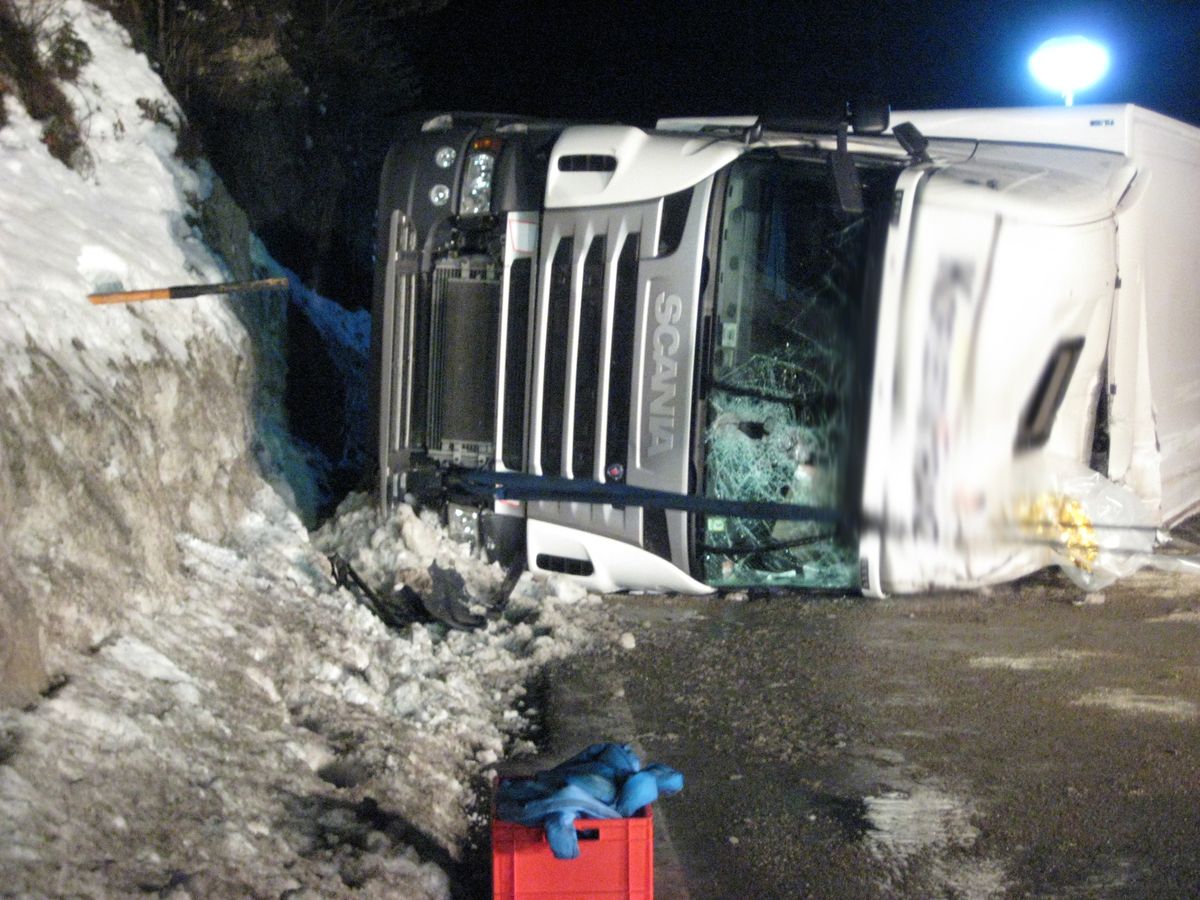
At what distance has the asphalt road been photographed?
15.8ft

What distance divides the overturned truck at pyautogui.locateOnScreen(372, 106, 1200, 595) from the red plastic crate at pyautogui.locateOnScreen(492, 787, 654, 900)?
1.84 m

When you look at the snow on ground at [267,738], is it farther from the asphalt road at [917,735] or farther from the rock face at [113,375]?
the asphalt road at [917,735]

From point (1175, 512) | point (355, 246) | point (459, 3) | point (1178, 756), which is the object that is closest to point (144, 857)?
point (1178, 756)

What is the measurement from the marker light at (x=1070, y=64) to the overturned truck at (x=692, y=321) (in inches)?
75.0

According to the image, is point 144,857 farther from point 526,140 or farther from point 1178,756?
point 526,140

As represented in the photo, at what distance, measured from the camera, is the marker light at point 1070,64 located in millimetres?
10328

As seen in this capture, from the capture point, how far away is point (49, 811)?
374cm

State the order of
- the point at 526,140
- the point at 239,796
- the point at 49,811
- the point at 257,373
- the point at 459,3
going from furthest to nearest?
the point at 459,3 → the point at 257,373 → the point at 526,140 → the point at 239,796 → the point at 49,811

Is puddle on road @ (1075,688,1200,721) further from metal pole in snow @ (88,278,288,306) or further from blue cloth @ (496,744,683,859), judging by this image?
metal pole in snow @ (88,278,288,306)

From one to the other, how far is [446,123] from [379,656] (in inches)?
131

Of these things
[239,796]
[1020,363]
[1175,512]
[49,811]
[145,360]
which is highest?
[1020,363]

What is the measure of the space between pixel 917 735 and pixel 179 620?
308cm

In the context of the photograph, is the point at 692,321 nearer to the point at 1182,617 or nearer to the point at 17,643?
the point at 1182,617

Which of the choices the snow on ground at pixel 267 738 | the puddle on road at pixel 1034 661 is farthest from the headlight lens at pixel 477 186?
the puddle on road at pixel 1034 661
